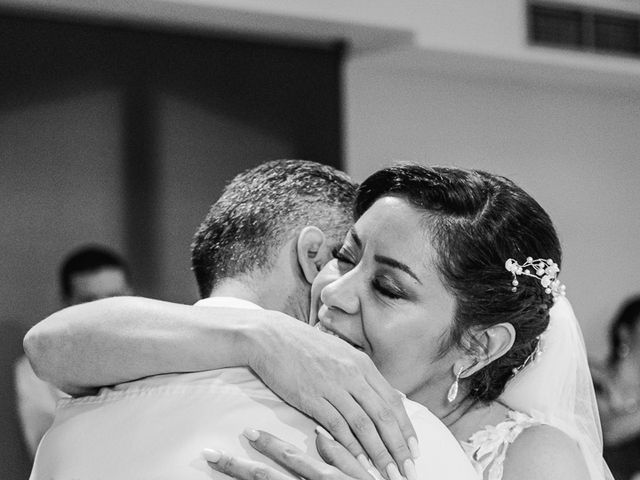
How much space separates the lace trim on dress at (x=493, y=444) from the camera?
1859mm

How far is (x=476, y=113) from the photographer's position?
595cm

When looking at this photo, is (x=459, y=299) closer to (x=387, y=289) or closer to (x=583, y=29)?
(x=387, y=289)

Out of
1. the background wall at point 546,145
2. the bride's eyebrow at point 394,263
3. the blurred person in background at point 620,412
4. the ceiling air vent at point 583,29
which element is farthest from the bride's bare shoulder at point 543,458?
the ceiling air vent at point 583,29

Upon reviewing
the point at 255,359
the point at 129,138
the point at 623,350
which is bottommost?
the point at 623,350

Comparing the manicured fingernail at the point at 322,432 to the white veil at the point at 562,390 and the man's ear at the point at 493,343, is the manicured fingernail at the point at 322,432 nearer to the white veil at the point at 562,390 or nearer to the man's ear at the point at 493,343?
the man's ear at the point at 493,343

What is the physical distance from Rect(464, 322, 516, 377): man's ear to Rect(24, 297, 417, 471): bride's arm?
43cm

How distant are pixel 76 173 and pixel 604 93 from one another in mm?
3188

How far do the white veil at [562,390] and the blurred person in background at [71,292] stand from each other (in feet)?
7.67

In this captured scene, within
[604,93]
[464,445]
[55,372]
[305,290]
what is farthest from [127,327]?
[604,93]

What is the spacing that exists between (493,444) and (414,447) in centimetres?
48

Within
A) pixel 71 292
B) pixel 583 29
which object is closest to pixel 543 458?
pixel 71 292

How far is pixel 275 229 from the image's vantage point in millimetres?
1862

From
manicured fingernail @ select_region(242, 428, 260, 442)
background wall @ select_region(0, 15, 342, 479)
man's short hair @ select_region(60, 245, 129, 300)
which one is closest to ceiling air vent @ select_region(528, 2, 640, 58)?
background wall @ select_region(0, 15, 342, 479)

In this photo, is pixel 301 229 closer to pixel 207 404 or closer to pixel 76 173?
pixel 207 404
